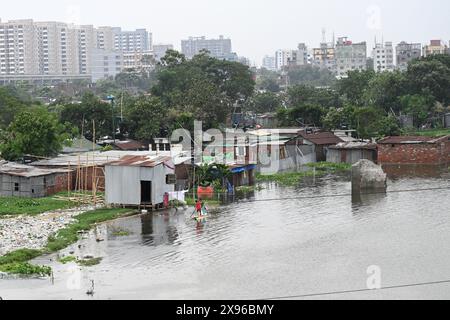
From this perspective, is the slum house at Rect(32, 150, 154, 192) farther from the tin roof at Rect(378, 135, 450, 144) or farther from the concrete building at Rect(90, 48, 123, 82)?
the concrete building at Rect(90, 48, 123, 82)

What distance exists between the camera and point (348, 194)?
83.7 feet

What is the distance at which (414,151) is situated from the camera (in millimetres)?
32781

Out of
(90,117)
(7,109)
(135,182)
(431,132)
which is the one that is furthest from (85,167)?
(431,132)

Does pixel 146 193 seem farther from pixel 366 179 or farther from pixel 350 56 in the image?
pixel 350 56

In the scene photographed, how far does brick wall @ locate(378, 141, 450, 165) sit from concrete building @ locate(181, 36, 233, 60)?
112842 mm

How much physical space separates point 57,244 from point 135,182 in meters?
4.49

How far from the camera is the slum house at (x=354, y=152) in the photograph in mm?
32969

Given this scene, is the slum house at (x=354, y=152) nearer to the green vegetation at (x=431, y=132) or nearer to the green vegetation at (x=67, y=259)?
the green vegetation at (x=431, y=132)

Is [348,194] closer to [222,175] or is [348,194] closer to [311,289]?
[222,175]

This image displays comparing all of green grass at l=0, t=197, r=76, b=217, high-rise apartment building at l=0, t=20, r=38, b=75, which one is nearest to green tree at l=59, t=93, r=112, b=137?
green grass at l=0, t=197, r=76, b=217

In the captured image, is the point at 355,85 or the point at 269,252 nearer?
the point at 269,252

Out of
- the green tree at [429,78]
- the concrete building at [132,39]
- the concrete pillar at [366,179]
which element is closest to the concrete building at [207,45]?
the concrete building at [132,39]
